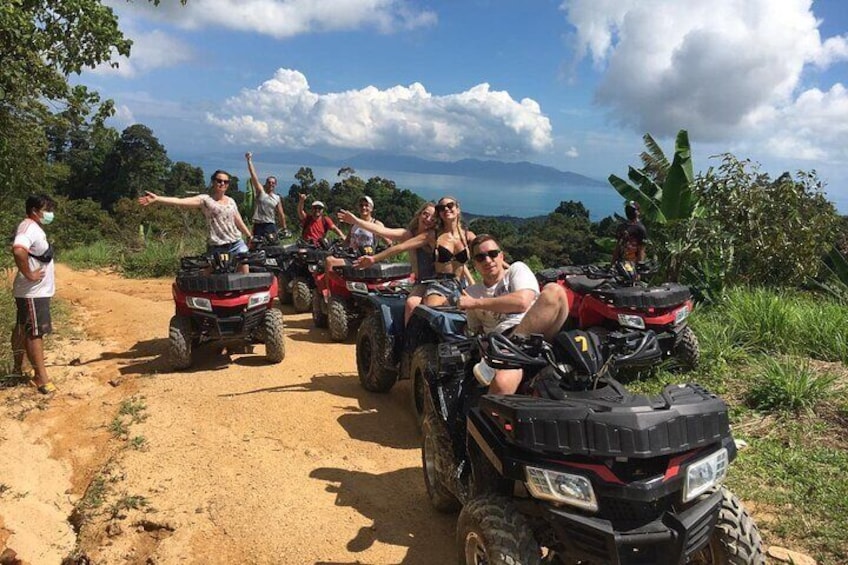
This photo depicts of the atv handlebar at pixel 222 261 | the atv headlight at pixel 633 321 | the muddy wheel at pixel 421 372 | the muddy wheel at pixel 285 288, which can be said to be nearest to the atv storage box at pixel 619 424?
the muddy wheel at pixel 421 372

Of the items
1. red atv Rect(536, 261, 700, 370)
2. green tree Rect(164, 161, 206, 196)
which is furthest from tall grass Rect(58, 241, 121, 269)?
green tree Rect(164, 161, 206, 196)

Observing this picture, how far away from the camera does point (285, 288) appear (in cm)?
1050

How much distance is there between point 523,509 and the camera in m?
2.43

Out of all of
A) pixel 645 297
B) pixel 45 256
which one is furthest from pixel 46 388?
pixel 645 297

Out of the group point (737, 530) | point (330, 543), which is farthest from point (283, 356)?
point (737, 530)

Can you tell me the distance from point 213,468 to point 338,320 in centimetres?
358

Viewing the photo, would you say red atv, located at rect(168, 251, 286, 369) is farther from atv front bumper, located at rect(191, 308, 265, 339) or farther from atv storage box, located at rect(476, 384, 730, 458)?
atv storage box, located at rect(476, 384, 730, 458)

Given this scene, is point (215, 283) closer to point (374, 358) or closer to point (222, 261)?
point (222, 261)

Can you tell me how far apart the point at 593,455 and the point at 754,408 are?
348 centimetres

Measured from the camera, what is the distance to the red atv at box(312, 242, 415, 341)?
7.48 meters

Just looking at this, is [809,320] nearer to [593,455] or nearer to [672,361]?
[672,361]

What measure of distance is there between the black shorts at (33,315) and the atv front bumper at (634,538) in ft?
17.4

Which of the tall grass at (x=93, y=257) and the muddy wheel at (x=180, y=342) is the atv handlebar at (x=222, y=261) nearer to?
the muddy wheel at (x=180, y=342)

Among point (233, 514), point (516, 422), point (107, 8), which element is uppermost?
point (107, 8)
